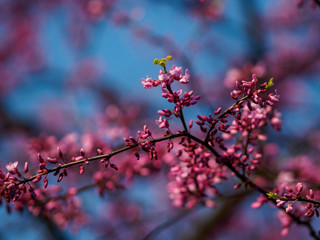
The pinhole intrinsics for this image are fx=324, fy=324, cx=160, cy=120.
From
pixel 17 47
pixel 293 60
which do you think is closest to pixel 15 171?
pixel 293 60

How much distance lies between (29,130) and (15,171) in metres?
9.61

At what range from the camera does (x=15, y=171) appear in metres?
2.19

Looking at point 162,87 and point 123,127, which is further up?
point 123,127

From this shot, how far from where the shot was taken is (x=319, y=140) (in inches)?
274

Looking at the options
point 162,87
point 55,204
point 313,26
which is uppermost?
point 313,26

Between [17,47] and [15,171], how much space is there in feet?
45.3

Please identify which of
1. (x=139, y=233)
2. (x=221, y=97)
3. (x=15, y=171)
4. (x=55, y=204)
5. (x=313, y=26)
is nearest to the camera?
(x=15, y=171)

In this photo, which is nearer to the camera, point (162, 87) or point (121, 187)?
point (162, 87)

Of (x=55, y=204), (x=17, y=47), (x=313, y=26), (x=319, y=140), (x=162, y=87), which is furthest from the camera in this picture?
(x=17, y=47)

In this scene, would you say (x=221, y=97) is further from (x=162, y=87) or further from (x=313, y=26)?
(x=162, y=87)

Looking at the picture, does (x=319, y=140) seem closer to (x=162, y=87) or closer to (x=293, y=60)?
(x=293, y=60)

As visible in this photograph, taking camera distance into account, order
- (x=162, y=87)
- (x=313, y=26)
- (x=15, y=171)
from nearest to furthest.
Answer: (x=162, y=87)
(x=15, y=171)
(x=313, y=26)

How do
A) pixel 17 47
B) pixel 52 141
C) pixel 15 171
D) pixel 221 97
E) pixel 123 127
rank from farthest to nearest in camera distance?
pixel 17 47 < pixel 221 97 < pixel 123 127 < pixel 52 141 < pixel 15 171

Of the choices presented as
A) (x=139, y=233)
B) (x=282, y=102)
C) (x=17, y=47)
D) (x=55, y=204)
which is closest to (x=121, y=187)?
(x=55, y=204)
